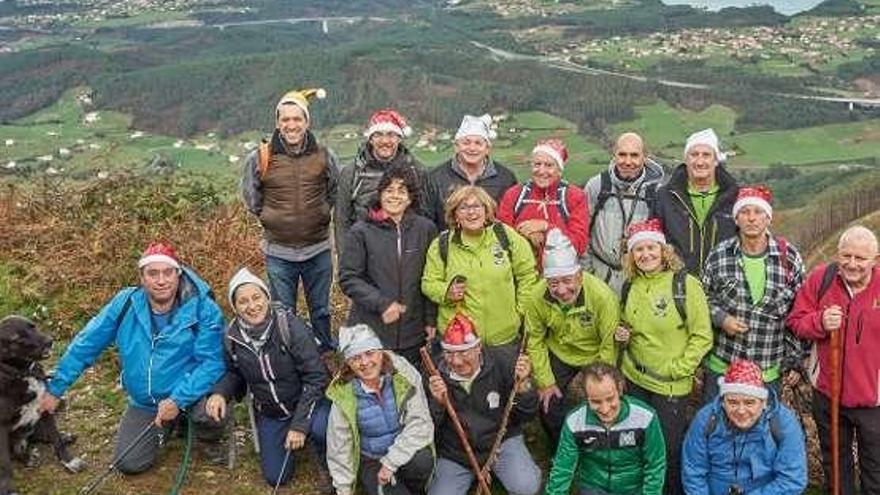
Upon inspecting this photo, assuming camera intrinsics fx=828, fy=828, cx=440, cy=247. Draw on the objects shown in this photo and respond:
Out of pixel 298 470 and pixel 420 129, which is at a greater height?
pixel 298 470

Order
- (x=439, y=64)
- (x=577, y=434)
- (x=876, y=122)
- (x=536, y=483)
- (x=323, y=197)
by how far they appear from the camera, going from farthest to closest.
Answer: (x=439, y=64) → (x=876, y=122) → (x=323, y=197) → (x=536, y=483) → (x=577, y=434)

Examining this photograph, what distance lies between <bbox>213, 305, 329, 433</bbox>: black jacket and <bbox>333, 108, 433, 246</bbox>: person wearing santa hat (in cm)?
92

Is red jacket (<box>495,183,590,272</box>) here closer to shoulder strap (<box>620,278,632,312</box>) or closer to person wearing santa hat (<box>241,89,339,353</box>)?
shoulder strap (<box>620,278,632,312</box>)

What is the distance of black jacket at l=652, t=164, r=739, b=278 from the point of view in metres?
5.30

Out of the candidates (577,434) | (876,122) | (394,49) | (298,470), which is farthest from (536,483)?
(394,49)

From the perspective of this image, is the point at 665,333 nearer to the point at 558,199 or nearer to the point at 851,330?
the point at 851,330

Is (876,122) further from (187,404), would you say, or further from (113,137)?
(187,404)

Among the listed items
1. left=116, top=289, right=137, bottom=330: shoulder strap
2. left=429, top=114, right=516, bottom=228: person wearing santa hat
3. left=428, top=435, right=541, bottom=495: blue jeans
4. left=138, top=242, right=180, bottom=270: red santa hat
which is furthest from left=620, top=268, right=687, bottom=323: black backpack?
left=116, top=289, right=137, bottom=330: shoulder strap

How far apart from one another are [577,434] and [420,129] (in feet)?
161

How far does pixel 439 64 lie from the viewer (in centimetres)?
7600

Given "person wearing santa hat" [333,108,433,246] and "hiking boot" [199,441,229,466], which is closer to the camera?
"person wearing santa hat" [333,108,433,246]

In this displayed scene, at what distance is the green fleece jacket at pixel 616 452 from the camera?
15.2 ft

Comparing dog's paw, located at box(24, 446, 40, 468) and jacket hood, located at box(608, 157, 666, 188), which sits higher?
jacket hood, located at box(608, 157, 666, 188)

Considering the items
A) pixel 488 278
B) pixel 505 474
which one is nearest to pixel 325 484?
pixel 505 474
